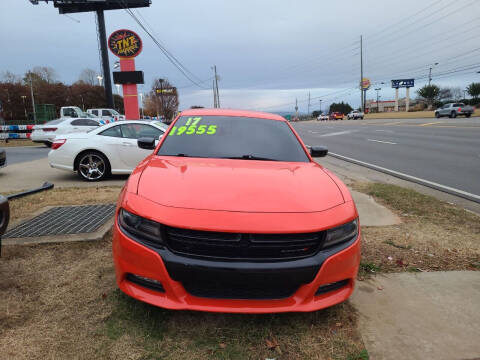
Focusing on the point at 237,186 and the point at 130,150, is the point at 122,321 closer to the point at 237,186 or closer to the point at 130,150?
the point at 237,186

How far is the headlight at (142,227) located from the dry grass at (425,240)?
2063 mm

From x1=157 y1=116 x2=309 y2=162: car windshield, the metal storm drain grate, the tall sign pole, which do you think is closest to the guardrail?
the tall sign pole

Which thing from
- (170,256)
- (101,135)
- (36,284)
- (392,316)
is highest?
(101,135)

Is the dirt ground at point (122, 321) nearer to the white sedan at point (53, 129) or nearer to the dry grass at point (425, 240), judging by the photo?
the dry grass at point (425, 240)

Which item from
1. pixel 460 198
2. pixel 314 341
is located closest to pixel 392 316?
pixel 314 341

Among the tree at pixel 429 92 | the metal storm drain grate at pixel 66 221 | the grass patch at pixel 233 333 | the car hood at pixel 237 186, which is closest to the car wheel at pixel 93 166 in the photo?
the metal storm drain grate at pixel 66 221

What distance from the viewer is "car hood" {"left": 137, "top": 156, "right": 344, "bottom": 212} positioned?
83.7 inches

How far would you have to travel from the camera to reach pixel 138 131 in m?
7.52

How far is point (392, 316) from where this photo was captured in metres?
2.41

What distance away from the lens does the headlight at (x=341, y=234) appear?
210cm

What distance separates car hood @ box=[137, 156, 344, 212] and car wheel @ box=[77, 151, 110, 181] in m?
4.74

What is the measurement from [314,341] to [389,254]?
1.71 meters

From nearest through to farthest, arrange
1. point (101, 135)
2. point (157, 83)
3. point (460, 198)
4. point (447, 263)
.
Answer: point (447, 263)
point (460, 198)
point (101, 135)
point (157, 83)

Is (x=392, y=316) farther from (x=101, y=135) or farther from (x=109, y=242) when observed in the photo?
(x=101, y=135)
